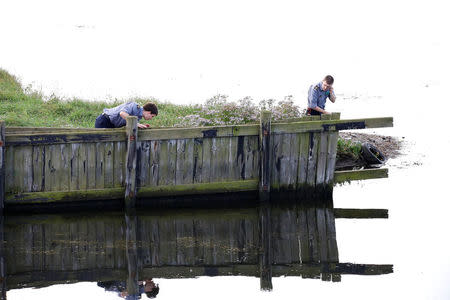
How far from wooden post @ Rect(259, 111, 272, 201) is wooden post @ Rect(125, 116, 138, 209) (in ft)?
7.73

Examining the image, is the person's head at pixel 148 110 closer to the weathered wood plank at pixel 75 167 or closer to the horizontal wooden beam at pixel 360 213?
the weathered wood plank at pixel 75 167

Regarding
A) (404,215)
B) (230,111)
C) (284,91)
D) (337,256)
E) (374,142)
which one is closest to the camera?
(337,256)

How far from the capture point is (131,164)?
1271 centimetres

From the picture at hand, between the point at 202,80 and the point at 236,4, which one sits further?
the point at 236,4

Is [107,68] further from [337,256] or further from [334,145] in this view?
[337,256]

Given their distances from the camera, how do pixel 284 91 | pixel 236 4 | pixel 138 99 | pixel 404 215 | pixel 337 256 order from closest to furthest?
pixel 337 256 → pixel 404 215 → pixel 138 99 → pixel 284 91 → pixel 236 4

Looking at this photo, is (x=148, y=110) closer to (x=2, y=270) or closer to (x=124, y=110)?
(x=124, y=110)

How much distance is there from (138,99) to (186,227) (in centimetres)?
856

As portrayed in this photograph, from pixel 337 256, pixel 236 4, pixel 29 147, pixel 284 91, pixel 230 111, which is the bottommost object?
pixel 337 256

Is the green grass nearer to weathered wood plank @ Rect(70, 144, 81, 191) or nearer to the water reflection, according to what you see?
weathered wood plank @ Rect(70, 144, 81, 191)

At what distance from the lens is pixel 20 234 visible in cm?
1177

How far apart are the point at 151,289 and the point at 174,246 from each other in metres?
1.66

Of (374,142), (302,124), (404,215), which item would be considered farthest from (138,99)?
(404,215)

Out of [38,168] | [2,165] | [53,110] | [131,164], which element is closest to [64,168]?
[38,168]
